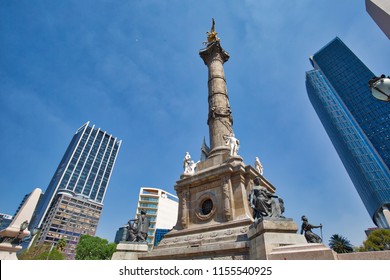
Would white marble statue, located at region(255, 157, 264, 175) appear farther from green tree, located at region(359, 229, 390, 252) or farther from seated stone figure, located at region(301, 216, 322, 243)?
green tree, located at region(359, 229, 390, 252)

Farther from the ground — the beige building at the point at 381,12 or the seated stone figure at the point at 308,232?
the beige building at the point at 381,12

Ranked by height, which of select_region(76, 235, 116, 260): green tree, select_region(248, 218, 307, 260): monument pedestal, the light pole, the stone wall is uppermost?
select_region(76, 235, 116, 260): green tree

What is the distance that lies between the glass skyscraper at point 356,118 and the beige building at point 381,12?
224ft

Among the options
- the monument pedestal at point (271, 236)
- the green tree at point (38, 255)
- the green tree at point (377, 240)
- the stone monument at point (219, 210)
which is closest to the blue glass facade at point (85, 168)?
the green tree at point (38, 255)

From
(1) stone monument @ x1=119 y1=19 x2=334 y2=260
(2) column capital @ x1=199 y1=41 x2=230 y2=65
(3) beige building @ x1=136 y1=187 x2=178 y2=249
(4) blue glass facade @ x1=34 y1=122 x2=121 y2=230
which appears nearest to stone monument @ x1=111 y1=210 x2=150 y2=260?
(1) stone monument @ x1=119 y1=19 x2=334 y2=260

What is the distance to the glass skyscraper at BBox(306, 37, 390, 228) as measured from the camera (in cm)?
6881

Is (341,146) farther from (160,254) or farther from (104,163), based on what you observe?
(104,163)

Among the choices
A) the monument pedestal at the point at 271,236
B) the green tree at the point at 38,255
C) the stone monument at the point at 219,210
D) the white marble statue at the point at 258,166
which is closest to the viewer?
the monument pedestal at the point at 271,236

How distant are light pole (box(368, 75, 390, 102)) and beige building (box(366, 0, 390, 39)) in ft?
18.0

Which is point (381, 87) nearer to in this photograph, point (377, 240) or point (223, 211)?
point (223, 211)

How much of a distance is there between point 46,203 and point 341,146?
5175 inches

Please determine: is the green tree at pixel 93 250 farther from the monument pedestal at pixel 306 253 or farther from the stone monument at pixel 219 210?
the monument pedestal at pixel 306 253

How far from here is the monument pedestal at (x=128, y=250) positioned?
34.7ft
